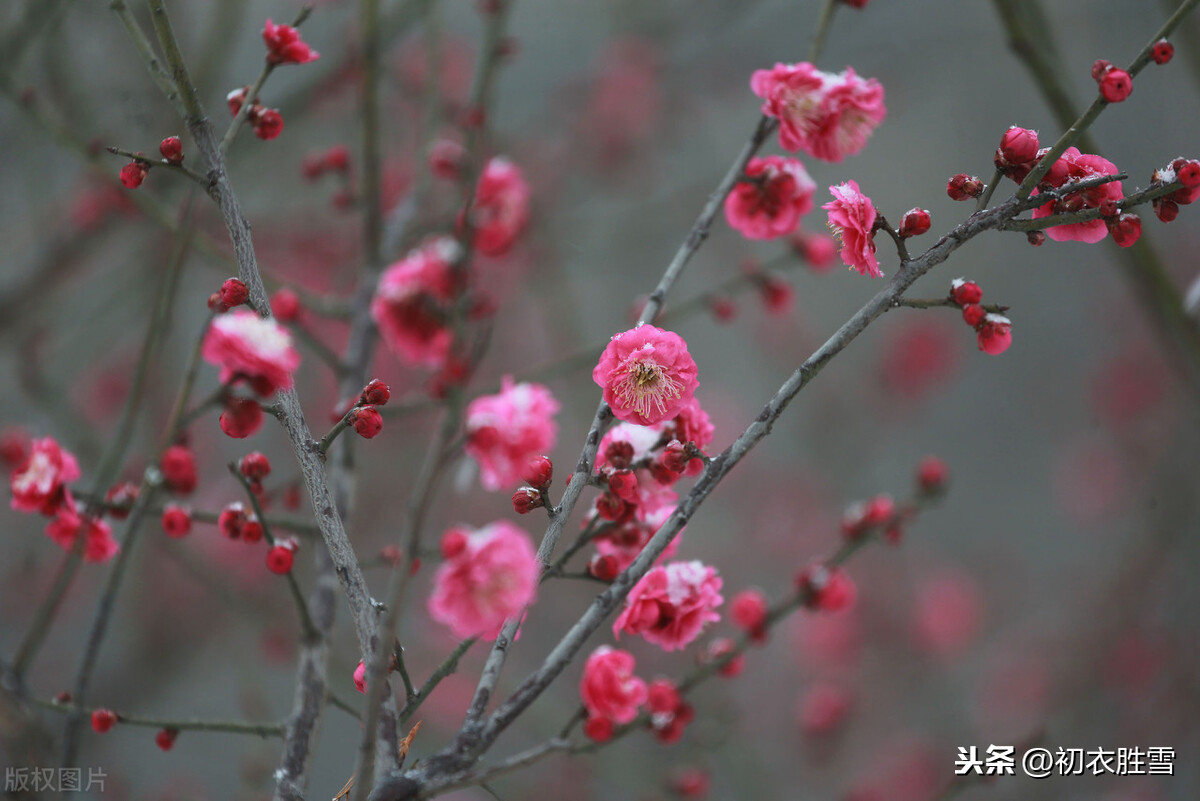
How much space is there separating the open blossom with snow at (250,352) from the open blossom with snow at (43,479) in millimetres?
391

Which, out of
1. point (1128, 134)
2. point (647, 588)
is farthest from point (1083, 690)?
point (1128, 134)

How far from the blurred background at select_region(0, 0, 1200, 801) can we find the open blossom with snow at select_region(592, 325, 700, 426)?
0.69 metres

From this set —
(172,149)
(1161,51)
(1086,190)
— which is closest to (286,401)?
(172,149)

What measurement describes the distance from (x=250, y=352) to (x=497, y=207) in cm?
97

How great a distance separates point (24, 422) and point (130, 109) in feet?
4.10

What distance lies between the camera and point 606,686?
0.81 metres

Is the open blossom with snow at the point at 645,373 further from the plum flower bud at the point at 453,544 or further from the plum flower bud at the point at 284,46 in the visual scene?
the plum flower bud at the point at 284,46

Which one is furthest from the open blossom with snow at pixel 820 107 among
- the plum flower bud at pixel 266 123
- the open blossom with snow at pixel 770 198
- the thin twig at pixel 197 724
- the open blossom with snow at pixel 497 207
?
the thin twig at pixel 197 724

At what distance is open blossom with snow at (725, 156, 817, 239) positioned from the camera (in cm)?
108

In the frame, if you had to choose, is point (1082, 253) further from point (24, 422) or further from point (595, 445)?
point (24, 422)

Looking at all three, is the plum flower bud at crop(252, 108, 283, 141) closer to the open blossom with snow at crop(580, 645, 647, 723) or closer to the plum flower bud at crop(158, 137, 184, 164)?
the plum flower bud at crop(158, 137, 184, 164)

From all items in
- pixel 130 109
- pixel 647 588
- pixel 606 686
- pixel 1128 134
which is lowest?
pixel 606 686

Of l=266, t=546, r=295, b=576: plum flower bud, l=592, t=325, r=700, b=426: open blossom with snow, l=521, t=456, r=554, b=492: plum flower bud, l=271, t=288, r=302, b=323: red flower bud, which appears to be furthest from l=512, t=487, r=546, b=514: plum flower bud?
l=271, t=288, r=302, b=323: red flower bud

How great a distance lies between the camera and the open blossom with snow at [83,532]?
3.13 feet
